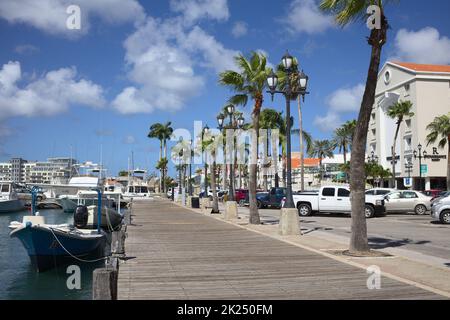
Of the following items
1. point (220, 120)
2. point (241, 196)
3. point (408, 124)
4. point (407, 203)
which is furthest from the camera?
point (408, 124)

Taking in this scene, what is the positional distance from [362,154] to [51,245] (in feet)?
30.7

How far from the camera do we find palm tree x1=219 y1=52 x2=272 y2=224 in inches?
929

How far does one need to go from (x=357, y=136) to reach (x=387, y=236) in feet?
23.8

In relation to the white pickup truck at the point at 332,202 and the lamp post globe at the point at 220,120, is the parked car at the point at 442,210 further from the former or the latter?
the lamp post globe at the point at 220,120

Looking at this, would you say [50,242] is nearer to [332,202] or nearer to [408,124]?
[332,202]

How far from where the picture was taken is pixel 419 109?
6034 centimetres

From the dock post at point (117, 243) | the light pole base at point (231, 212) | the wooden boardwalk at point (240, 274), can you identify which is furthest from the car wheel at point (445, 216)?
the dock post at point (117, 243)

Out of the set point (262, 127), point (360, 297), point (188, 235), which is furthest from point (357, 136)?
point (262, 127)

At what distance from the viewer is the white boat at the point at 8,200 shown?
156ft

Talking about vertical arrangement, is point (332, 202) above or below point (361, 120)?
below

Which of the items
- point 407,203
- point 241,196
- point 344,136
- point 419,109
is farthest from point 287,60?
point 344,136

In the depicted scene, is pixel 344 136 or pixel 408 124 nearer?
pixel 408 124
